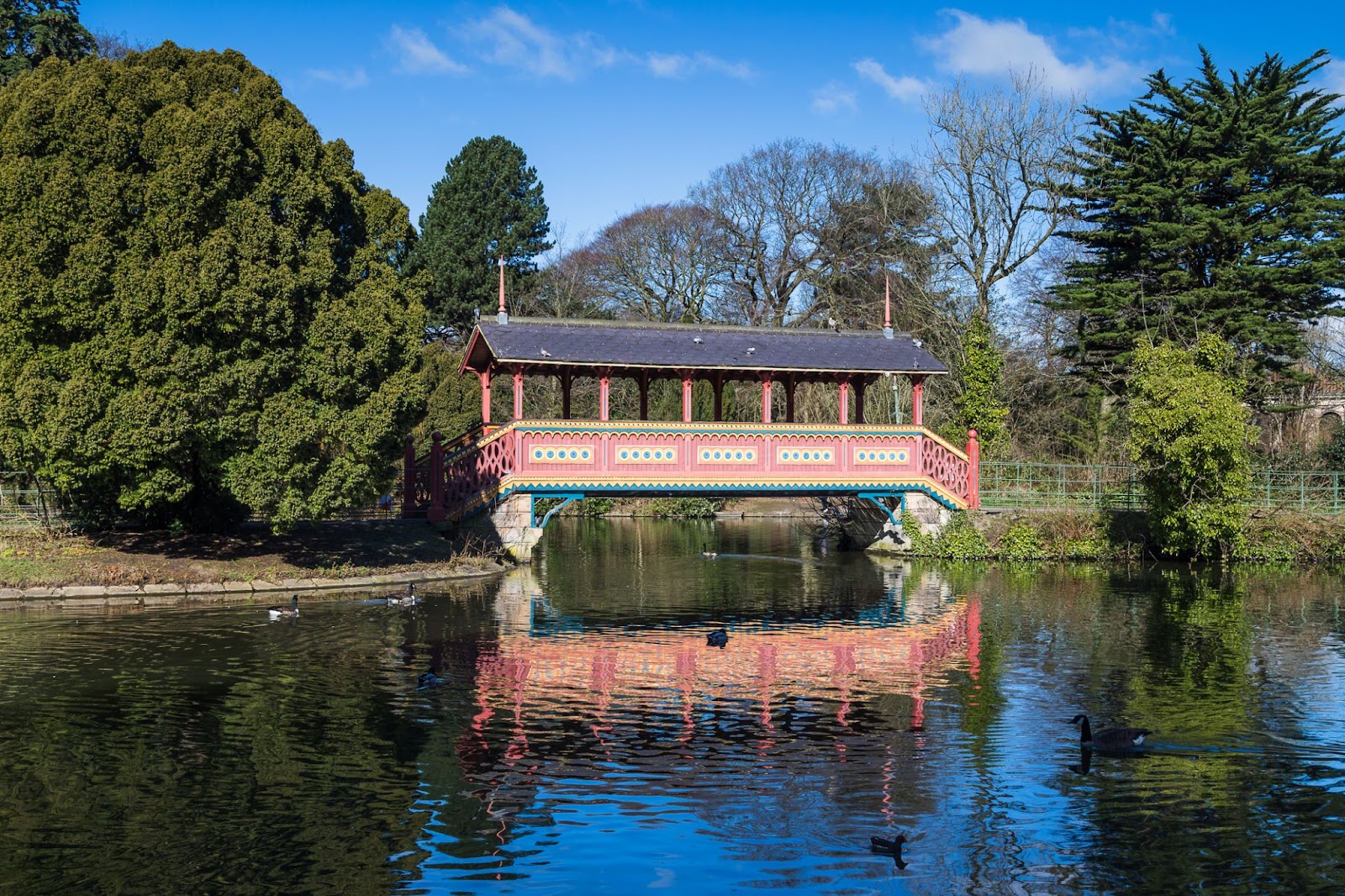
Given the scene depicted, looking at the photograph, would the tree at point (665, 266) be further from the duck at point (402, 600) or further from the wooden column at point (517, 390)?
the duck at point (402, 600)

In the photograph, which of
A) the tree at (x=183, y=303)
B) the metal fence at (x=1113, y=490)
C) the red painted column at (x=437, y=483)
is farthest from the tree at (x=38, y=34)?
the metal fence at (x=1113, y=490)

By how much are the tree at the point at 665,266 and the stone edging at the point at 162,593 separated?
114ft

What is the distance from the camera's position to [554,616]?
73.2 feet

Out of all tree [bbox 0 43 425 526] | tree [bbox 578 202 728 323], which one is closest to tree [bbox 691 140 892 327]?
tree [bbox 578 202 728 323]

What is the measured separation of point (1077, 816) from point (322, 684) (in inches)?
382

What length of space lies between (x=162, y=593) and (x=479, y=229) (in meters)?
38.9

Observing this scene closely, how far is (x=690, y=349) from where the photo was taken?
3180cm

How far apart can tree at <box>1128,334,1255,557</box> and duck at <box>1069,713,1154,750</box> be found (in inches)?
767

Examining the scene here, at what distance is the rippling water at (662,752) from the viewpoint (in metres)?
9.52

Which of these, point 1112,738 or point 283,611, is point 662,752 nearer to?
point 1112,738

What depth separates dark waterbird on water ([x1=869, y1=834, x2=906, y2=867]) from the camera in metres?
9.45

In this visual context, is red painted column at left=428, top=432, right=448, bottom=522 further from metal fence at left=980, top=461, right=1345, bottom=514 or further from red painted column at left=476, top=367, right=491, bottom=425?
metal fence at left=980, top=461, right=1345, bottom=514

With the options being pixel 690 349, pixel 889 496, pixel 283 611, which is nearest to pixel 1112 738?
pixel 283 611

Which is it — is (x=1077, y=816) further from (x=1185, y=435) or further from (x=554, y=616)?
(x=1185, y=435)
